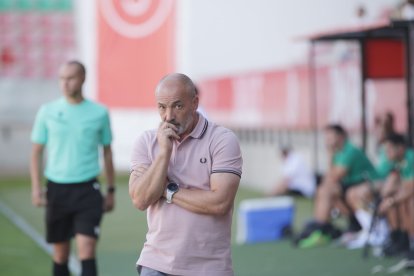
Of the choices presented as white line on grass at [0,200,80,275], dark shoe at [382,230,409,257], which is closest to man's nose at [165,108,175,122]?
white line on grass at [0,200,80,275]

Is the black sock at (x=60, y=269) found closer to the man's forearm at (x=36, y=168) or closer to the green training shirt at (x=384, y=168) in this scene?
the man's forearm at (x=36, y=168)

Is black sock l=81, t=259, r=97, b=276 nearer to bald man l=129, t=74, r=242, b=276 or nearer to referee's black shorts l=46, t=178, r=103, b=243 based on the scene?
referee's black shorts l=46, t=178, r=103, b=243

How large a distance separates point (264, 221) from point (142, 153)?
7.65m

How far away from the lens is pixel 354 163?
11812 millimetres

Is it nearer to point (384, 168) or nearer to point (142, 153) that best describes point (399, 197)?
point (384, 168)

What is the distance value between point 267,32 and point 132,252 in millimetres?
16111

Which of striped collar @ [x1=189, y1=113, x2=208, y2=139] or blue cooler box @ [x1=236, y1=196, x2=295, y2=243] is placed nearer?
striped collar @ [x1=189, y1=113, x2=208, y2=139]

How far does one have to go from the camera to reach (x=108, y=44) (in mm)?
17109

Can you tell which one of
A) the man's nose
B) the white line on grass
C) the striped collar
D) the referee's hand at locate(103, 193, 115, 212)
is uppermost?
the man's nose

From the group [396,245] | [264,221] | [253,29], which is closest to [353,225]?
[264,221]

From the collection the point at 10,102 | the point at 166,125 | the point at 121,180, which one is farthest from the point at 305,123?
the point at 166,125

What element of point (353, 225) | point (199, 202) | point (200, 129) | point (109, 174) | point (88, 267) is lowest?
point (353, 225)

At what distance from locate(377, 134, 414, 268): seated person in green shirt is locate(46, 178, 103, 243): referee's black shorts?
3.99 metres

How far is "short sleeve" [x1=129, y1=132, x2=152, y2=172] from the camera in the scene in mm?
4789
